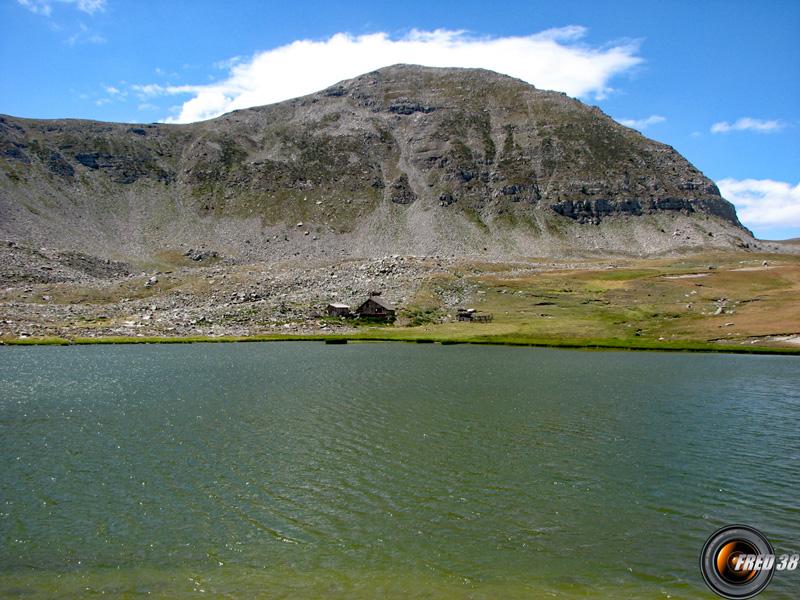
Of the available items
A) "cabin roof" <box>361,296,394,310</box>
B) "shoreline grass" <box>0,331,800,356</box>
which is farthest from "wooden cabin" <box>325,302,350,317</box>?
"shoreline grass" <box>0,331,800,356</box>

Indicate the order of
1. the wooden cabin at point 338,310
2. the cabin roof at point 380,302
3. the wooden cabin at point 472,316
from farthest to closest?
the cabin roof at point 380,302 → the wooden cabin at point 472,316 → the wooden cabin at point 338,310

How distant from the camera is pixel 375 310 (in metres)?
107

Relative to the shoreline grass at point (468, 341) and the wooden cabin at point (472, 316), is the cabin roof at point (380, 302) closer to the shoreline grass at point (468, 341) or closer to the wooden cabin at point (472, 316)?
the shoreline grass at point (468, 341)

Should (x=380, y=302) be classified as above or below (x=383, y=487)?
above

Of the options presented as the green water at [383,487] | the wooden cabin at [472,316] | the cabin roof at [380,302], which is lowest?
the green water at [383,487]

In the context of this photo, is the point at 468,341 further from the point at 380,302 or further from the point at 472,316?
the point at 380,302

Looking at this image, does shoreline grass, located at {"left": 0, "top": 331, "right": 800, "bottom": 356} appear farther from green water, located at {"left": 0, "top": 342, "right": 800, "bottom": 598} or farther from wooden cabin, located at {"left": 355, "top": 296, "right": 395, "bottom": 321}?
green water, located at {"left": 0, "top": 342, "right": 800, "bottom": 598}

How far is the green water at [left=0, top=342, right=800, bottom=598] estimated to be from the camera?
16.7m

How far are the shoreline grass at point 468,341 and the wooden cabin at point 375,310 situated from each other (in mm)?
11819

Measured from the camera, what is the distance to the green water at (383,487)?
16.7 metres

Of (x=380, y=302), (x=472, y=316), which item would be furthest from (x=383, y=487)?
(x=472, y=316)

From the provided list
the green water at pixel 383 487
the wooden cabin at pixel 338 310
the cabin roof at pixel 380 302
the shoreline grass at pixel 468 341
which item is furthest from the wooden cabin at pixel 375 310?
the green water at pixel 383 487

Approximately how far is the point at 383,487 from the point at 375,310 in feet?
274

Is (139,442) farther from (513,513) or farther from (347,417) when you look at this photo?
(513,513)
